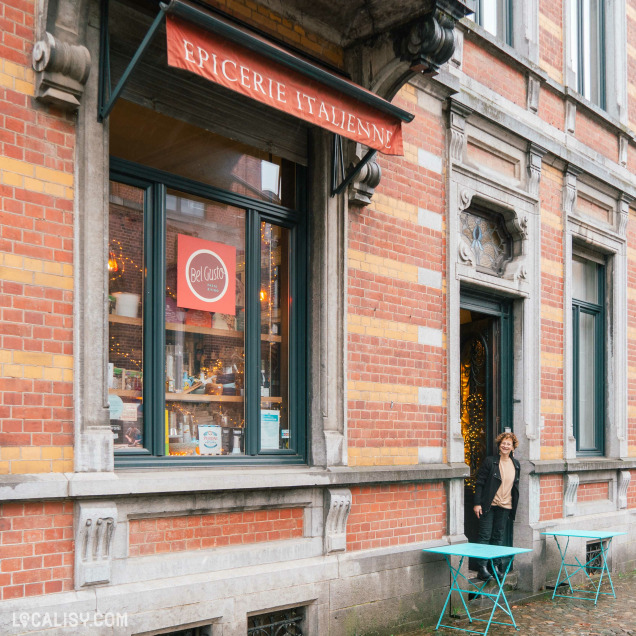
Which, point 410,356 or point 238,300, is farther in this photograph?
point 410,356

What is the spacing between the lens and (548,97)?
988 cm

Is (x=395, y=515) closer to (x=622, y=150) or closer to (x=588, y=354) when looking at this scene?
(x=588, y=354)

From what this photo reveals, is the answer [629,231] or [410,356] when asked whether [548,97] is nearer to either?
[629,231]

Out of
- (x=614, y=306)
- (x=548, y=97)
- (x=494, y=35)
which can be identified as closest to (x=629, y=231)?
(x=614, y=306)

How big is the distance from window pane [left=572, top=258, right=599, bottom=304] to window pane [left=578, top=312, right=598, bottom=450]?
0.26 metres

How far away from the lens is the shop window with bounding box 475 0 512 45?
9.04 meters

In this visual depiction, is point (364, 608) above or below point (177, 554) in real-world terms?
below

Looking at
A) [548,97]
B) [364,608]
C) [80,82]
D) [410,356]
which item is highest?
[548,97]

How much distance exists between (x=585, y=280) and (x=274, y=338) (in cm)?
598

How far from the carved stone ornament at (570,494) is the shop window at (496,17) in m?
5.18

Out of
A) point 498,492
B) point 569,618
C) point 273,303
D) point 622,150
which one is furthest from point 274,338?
point 622,150

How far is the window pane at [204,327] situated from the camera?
5844 mm

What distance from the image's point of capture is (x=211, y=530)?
18.5 feet

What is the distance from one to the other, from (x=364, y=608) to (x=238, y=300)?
8.86 ft
